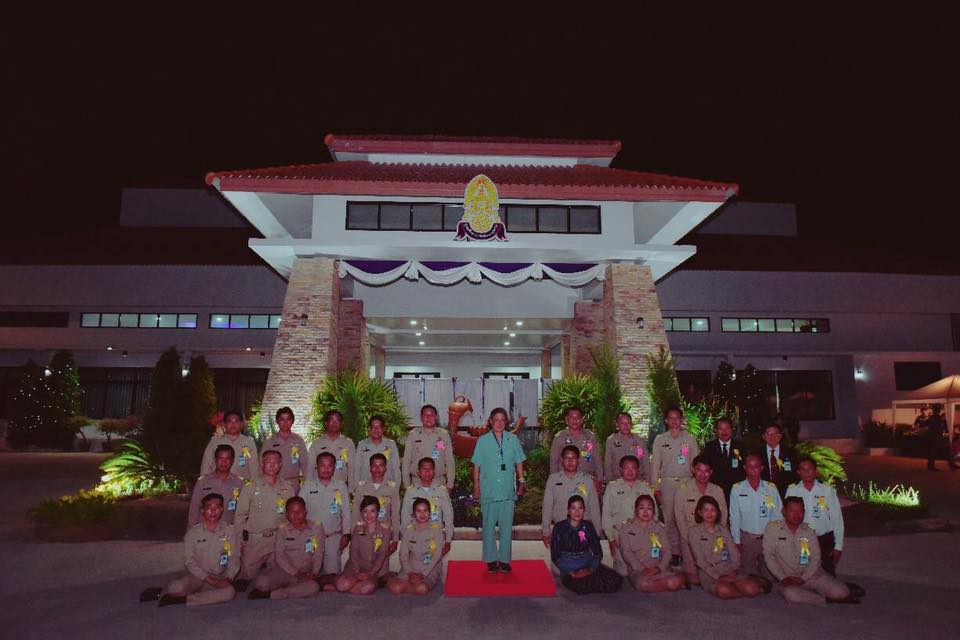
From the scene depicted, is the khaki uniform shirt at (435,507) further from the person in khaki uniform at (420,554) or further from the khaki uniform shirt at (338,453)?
the khaki uniform shirt at (338,453)

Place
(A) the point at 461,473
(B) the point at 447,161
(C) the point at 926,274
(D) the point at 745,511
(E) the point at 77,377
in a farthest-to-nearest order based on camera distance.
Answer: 1. (C) the point at 926,274
2. (E) the point at 77,377
3. (B) the point at 447,161
4. (A) the point at 461,473
5. (D) the point at 745,511

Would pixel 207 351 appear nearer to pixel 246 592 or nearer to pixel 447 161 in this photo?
pixel 447 161

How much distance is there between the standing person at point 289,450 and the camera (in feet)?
25.1

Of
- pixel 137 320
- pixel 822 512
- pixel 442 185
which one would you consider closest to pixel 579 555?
pixel 822 512

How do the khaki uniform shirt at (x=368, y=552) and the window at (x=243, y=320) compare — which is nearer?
the khaki uniform shirt at (x=368, y=552)

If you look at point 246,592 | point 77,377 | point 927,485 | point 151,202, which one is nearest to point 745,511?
point 246,592

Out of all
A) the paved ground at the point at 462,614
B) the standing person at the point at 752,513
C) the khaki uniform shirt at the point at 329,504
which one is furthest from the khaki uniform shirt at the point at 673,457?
the khaki uniform shirt at the point at 329,504

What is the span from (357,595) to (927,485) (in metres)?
13.8

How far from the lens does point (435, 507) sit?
663cm

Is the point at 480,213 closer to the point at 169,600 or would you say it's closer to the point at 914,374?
the point at 169,600

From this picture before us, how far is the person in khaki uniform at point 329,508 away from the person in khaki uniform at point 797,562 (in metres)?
4.45

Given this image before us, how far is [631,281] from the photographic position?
1344cm

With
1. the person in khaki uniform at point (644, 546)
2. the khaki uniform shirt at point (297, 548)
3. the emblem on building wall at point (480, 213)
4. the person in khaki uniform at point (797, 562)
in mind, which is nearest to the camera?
the person in khaki uniform at point (797, 562)

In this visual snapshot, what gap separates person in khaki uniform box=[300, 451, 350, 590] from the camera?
6496mm
